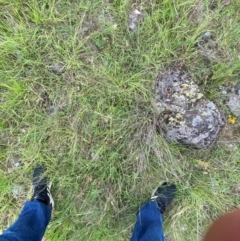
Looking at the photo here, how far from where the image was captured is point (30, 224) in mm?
1857

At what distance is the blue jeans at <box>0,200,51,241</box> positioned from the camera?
5.69 ft

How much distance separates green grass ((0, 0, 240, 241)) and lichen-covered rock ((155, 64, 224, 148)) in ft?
0.23

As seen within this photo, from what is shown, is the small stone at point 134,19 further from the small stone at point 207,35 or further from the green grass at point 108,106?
the small stone at point 207,35

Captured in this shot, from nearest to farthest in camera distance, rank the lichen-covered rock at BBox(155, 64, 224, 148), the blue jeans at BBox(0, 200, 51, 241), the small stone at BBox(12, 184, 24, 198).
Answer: the blue jeans at BBox(0, 200, 51, 241) → the lichen-covered rock at BBox(155, 64, 224, 148) → the small stone at BBox(12, 184, 24, 198)

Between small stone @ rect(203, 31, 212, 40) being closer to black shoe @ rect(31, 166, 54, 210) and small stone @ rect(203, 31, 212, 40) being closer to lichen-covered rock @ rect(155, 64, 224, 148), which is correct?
lichen-covered rock @ rect(155, 64, 224, 148)

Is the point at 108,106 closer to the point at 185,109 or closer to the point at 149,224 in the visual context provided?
the point at 185,109

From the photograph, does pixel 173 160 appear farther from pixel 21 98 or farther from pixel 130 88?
pixel 21 98

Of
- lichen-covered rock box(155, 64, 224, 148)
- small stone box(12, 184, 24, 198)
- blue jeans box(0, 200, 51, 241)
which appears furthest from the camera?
small stone box(12, 184, 24, 198)

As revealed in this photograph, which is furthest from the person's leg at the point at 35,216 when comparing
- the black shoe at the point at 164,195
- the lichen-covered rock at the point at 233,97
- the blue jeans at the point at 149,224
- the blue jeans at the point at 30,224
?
the lichen-covered rock at the point at 233,97

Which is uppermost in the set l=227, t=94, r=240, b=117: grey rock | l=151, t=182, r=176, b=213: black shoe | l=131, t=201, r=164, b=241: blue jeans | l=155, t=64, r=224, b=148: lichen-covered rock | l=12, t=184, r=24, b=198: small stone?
l=227, t=94, r=240, b=117: grey rock

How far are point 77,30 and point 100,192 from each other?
107 centimetres

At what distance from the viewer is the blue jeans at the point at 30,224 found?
173 centimetres

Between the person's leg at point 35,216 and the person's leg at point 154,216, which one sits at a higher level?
the person's leg at point 154,216

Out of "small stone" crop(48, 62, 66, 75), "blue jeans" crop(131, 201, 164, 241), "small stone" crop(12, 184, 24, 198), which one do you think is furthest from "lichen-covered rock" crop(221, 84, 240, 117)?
"small stone" crop(12, 184, 24, 198)
